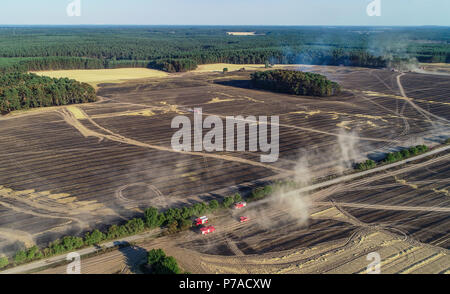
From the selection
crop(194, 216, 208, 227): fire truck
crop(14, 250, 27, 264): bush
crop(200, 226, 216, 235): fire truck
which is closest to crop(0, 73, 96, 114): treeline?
crop(14, 250, 27, 264): bush

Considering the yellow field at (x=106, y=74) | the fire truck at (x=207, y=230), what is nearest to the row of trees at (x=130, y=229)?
the fire truck at (x=207, y=230)

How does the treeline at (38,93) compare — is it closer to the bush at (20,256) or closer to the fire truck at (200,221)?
the bush at (20,256)

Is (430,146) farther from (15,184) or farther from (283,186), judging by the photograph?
(15,184)

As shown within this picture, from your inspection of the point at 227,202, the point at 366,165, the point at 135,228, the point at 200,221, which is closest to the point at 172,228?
the point at 200,221

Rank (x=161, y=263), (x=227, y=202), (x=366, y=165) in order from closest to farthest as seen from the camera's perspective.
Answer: (x=161, y=263) → (x=227, y=202) → (x=366, y=165)

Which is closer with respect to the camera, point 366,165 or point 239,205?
point 239,205

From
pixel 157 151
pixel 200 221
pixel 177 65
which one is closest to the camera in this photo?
pixel 200 221

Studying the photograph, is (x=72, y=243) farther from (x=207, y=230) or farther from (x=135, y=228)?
(x=207, y=230)
